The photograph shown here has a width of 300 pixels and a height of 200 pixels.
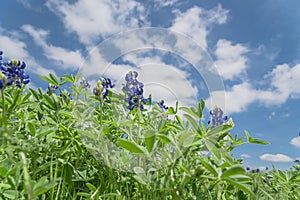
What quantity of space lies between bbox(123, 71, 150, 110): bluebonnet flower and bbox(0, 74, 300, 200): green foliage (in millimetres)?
99

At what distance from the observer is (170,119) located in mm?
2645

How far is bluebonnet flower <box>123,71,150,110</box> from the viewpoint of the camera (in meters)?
2.62

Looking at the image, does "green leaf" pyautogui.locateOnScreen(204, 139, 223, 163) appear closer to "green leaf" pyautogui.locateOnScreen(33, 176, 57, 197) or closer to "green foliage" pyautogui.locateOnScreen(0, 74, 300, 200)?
"green foliage" pyautogui.locateOnScreen(0, 74, 300, 200)

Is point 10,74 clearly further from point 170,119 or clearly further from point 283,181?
point 283,181

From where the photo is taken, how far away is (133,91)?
2.67 meters

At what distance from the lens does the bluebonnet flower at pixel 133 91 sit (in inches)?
103

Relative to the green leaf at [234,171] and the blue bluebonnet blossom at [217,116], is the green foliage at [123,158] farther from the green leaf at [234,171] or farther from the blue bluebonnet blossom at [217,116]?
the blue bluebonnet blossom at [217,116]

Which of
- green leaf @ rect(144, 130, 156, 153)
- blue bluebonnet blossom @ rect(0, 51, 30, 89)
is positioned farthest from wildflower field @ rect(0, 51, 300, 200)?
blue bluebonnet blossom @ rect(0, 51, 30, 89)

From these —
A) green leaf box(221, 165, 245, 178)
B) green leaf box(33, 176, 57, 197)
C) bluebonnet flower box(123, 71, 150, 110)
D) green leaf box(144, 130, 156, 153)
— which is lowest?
green leaf box(33, 176, 57, 197)

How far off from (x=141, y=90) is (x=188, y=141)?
1.09 m

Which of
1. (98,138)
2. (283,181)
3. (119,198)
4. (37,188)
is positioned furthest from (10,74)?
(283,181)

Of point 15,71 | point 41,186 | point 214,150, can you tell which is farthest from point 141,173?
point 15,71

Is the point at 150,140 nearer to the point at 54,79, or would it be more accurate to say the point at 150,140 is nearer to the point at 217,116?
the point at 217,116

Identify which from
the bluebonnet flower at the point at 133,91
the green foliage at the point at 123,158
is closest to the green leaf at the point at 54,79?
the green foliage at the point at 123,158
